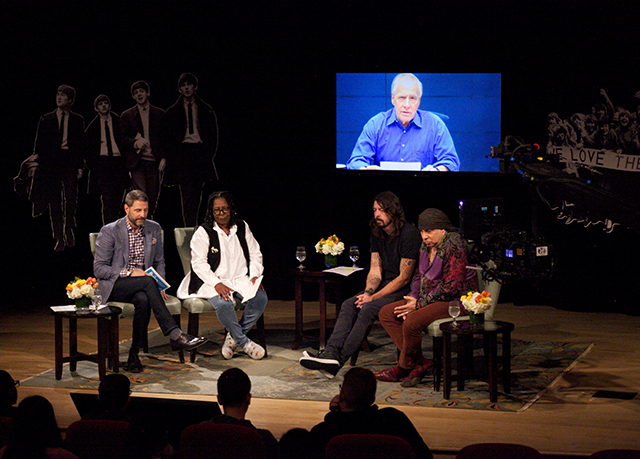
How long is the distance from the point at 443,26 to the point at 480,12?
0.38 metres

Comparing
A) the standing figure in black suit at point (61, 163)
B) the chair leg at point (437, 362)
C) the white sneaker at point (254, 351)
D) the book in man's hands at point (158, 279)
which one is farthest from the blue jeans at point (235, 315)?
the standing figure in black suit at point (61, 163)

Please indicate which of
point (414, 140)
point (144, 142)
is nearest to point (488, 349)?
point (414, 140)

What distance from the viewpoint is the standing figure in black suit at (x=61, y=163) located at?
8.48 meters

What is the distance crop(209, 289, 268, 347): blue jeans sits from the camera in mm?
5598

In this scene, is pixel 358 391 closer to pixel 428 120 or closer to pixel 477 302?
pixel 477 302

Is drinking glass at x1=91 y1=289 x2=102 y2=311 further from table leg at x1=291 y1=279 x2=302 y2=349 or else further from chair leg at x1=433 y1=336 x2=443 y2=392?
chair leg at x1=433 y1=336 x2=443 y2=392

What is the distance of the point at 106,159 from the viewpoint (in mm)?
8461

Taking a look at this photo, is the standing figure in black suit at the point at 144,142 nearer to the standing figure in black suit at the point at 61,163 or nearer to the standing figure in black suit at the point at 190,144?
the standing figure in black suit at the point at 190,144

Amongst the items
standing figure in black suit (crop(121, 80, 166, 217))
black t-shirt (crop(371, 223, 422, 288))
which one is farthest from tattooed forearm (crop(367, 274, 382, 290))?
standing figure in black suit (crop(121, 80, 166, 217))

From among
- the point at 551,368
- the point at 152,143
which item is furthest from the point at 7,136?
the point at 551,368

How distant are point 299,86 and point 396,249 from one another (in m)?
3.23

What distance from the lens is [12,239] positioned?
28.0 feet

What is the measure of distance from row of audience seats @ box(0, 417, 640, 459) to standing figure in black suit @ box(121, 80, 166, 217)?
6.16 m

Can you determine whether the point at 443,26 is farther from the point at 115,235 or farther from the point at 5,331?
the point at 5,331
